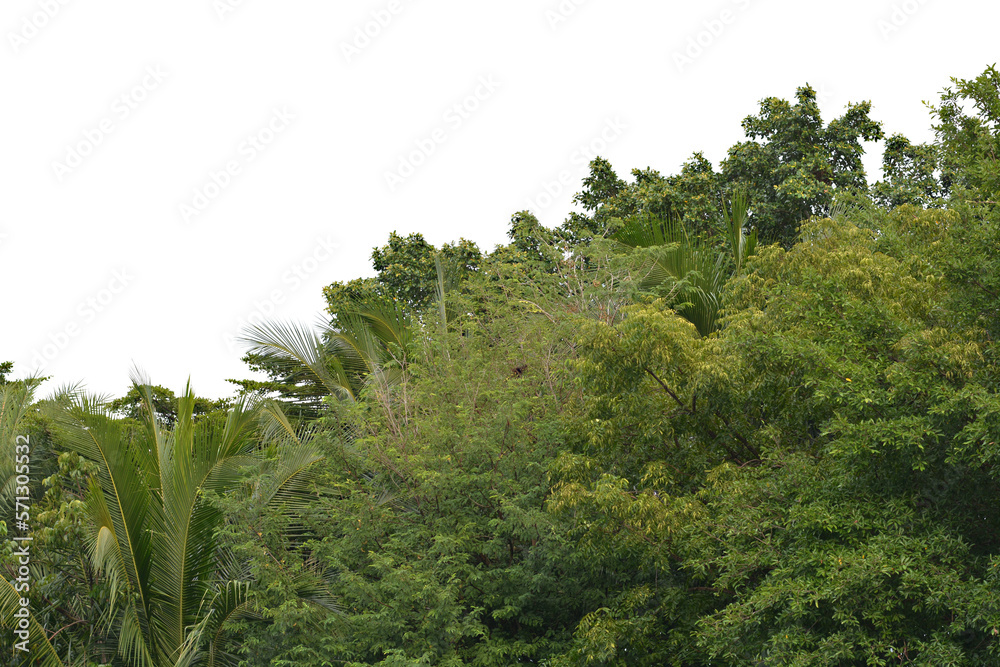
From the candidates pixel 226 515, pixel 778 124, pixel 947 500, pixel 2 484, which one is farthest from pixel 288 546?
pixel 778 124

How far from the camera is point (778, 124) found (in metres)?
16.9

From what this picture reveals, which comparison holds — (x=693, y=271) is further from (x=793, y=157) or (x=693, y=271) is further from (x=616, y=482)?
(x=793, y=157)

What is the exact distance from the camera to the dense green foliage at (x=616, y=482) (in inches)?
251

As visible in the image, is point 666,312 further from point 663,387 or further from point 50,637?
point 50,637

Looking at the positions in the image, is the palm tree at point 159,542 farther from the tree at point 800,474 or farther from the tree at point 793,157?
the tree at point 793,157

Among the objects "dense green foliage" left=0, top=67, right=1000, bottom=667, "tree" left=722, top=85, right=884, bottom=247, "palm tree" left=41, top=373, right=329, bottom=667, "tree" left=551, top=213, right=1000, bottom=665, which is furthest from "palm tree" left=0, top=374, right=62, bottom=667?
"tree" left=722, top=85, right=884, bottom=247

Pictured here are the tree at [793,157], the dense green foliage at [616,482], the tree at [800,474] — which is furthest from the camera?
the tree at [793,157]

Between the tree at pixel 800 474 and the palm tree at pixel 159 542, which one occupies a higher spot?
the palm tree at pixel 159 542

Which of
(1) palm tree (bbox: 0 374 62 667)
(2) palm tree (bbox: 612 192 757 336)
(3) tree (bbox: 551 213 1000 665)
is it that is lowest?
(3) tree (bbox: 551 213 1000 665)

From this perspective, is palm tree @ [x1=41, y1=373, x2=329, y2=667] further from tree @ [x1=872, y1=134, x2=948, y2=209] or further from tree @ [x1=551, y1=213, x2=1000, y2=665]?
tree @ [x1=872, y1=134, x2=948, y2=209]

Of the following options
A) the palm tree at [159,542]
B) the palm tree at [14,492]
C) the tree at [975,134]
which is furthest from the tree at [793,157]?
the palm tree at [14,492]

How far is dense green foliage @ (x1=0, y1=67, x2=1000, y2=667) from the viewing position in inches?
251

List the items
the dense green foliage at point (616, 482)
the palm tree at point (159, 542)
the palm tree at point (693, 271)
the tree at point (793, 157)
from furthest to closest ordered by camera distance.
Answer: the tree at point (793, 157) < the palm tree at point (693, 271) < the palm tree at point (159, 542) < the dense green foliage at point (616, 482)

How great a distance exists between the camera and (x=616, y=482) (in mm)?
8211
